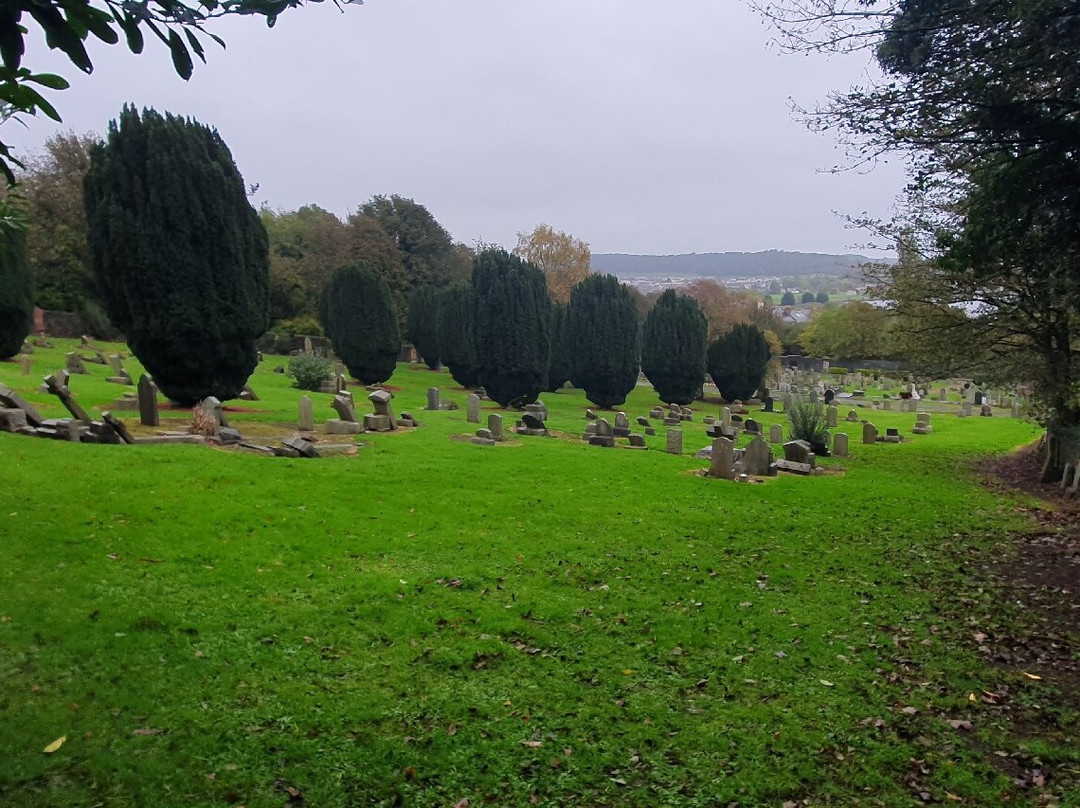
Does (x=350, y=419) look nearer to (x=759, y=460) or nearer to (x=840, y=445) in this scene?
(x=759, y=460)

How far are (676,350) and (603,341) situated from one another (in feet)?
11.8

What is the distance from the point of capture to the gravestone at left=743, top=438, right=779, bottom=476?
15.2 meters

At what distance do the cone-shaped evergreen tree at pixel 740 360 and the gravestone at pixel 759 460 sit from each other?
74.8 feet

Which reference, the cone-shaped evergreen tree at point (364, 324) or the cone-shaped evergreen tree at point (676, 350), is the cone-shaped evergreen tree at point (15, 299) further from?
the cone-shaped evergreen tree at point (676, 350)

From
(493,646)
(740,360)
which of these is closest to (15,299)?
(493,646)

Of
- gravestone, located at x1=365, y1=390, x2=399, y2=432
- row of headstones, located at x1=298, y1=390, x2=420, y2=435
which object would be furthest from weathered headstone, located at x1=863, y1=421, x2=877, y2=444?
gravestone, located at x1=365, y1=390, x2=399, y2=432

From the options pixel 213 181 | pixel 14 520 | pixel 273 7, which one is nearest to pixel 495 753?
pixel 273 7

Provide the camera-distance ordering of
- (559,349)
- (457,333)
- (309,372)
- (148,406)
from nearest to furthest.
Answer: (148,406)
(309,372)
(457,333)
(559,349)

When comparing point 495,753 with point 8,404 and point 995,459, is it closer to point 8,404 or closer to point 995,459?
point 8,404

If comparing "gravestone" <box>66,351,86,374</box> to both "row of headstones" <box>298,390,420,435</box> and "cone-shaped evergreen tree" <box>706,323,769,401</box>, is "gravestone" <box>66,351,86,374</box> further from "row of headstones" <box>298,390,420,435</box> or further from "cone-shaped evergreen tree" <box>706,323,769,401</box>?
"cone-shaped evergreen tree" <box>706,323,769,401</box>

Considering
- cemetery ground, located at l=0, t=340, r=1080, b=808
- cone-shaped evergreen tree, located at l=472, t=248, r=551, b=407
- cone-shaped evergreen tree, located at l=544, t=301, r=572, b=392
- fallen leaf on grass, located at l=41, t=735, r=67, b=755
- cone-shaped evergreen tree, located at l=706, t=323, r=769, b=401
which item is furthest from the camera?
cone-shaped evergreen tree, located at l=706, t=323, r=769, b=401

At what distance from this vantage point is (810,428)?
19.2 meters

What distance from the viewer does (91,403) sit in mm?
17016

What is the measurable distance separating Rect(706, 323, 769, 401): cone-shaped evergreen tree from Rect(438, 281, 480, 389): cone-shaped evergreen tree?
11.9 m
